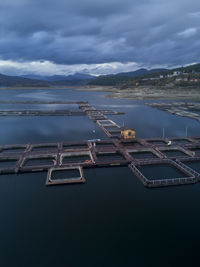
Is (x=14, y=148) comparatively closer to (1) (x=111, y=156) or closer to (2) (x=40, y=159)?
(2) (x=40, y=159)

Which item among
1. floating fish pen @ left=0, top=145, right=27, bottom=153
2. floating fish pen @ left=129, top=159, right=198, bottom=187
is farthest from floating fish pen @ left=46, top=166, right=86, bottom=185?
floating fish pen @ left=0, top=145, right=27, bottom=153

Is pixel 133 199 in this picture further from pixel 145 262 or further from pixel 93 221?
pixel 145 262

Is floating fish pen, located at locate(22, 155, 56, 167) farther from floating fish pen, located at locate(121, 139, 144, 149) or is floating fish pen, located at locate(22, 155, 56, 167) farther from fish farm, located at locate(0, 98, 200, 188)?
floating fish pen, located at locate(121, 139, 144, 149)

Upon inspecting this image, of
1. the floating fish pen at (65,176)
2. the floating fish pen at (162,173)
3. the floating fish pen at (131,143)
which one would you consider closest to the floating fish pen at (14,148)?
the floating fish pen at (65,176)

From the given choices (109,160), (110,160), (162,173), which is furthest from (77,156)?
(162,173)

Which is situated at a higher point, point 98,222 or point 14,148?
point 14,148

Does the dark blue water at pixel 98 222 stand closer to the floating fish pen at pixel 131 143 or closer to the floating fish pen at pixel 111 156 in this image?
the floating fish pen at pixel 111 156

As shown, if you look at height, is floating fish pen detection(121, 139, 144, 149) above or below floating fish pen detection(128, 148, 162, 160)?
above

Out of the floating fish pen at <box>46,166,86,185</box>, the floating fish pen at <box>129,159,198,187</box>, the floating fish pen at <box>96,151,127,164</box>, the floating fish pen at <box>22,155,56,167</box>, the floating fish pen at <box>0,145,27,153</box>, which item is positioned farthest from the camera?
the floating fish pen at <box>0,145,27,153</box>

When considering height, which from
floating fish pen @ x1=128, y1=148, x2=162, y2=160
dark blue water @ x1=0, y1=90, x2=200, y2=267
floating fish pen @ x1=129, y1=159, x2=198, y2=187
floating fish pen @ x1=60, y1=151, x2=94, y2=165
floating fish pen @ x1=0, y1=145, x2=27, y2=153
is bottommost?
dark blue water @ x1=0, y1=90, x2=200, y2=267
